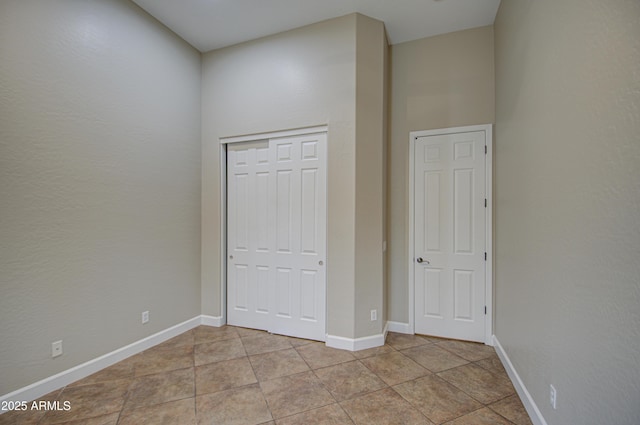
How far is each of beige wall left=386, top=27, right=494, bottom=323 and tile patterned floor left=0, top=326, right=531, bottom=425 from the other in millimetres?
883

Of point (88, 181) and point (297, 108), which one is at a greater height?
point (297, 108)

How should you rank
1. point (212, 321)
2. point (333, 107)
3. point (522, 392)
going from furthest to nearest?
1. point (212, 321)
2. point (333, 107)
3. point (522, 392)

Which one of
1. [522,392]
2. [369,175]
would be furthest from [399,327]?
[369,175]

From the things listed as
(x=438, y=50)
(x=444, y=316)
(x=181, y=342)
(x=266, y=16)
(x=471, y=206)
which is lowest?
(x=181, y=342)

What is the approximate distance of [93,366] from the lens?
238 cm

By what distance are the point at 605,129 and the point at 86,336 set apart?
12.0 ft

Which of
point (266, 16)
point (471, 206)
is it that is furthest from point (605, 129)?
point (266, 16)

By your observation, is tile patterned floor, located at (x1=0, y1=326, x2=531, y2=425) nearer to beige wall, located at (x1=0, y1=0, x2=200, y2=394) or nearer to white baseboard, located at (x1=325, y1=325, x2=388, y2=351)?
white baseboard, located at (x1=325, y1=325, x2=388, y2=351)

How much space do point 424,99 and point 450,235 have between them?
1.59 metres

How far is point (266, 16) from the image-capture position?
9.53 feet

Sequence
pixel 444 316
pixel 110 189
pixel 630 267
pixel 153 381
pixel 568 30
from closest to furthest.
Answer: pixel 630 267 < pixel 568 30 < pixel 153 381 < pixel 110 189 < pixel 444 316

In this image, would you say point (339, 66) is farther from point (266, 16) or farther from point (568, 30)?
point (568, 30)

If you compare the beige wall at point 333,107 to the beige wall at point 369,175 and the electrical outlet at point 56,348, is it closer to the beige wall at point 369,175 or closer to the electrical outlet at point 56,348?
the beige wall at point 369,175

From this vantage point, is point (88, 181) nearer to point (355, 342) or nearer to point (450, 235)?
point (355, 342)
